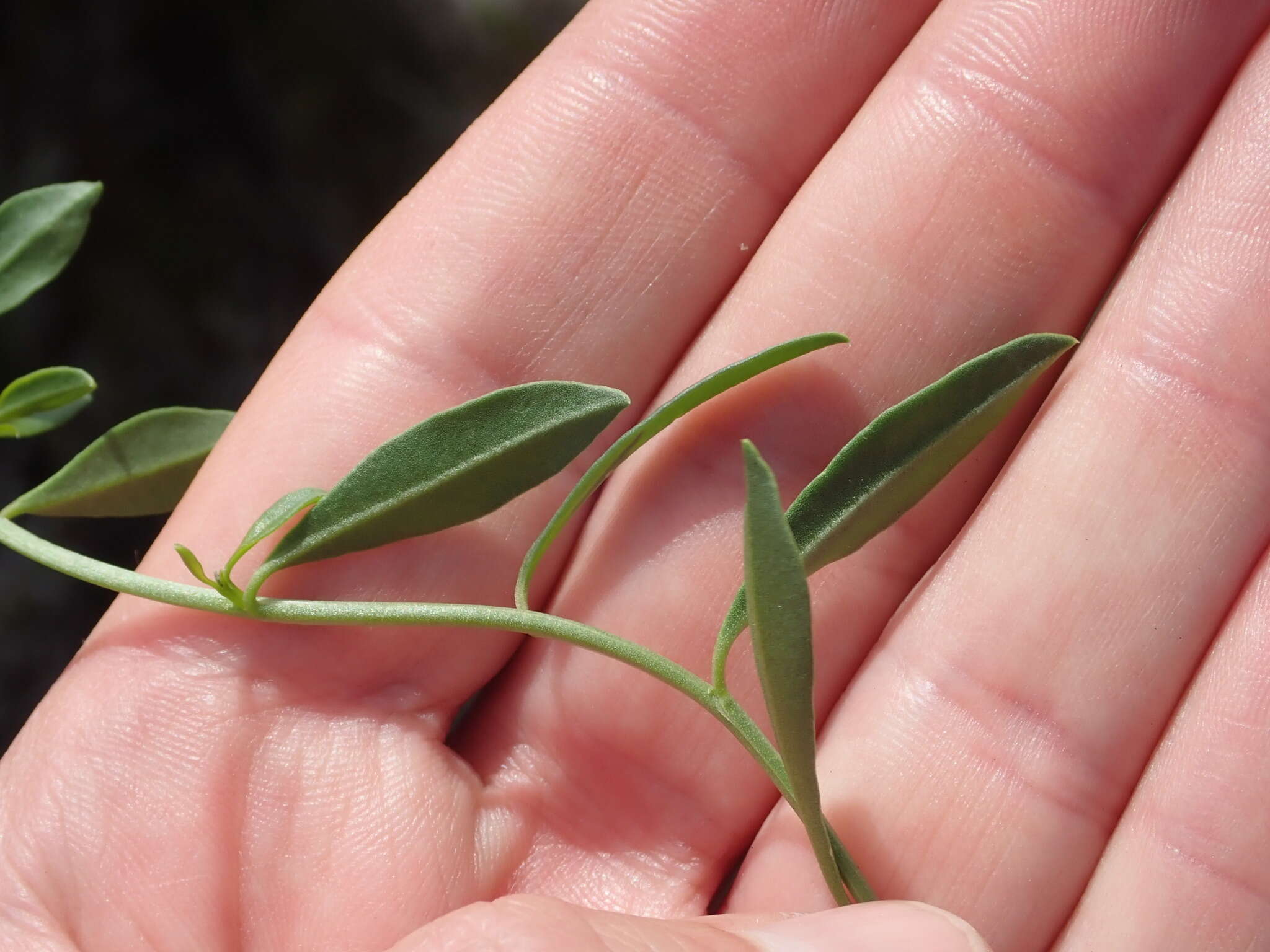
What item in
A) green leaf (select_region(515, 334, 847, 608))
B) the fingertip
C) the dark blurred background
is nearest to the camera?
the fingertip

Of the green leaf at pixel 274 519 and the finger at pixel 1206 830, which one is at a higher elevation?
the finger at pixel 1206 830

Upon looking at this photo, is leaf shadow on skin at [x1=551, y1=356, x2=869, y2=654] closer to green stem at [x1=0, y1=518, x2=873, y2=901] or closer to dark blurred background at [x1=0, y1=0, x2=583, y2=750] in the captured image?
green stem at [x1=0, y1=518, x2=873, y2=901]

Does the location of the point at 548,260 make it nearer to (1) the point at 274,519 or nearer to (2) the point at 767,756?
(1) the point at 274,519

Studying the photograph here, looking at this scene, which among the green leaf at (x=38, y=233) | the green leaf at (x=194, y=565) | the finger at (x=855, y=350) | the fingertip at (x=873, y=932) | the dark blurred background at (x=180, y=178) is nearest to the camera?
the fingertip at (x=873, y=932)

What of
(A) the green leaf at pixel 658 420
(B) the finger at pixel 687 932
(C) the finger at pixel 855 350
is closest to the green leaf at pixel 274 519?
(A) the green leaf at pixel 658 420

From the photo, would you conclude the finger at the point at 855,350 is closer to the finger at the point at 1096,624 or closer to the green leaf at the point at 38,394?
the finger at the point at 1096,624

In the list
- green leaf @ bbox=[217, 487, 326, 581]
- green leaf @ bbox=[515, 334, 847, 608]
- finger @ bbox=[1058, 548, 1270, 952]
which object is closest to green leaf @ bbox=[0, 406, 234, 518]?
green leaf @ bbox=[217, 487, 326, 581]
